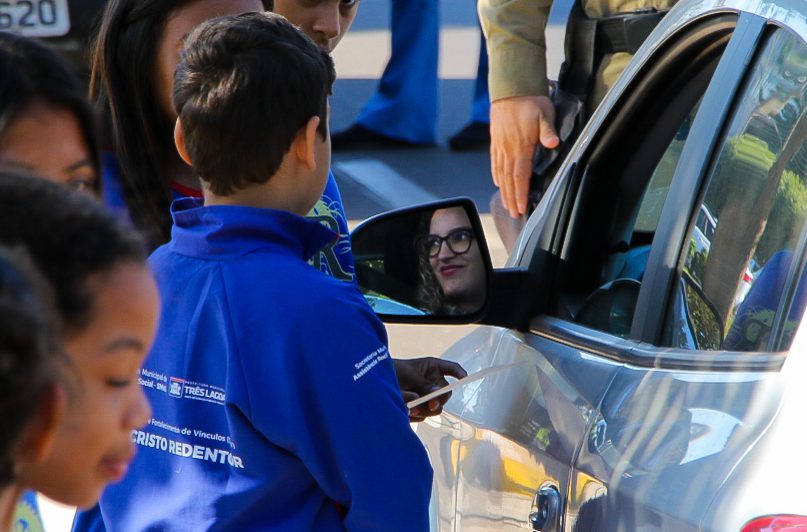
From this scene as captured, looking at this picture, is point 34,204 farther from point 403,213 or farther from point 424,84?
point 424,84

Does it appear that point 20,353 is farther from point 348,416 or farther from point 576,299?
point 576,299

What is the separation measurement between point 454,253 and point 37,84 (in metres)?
0.88

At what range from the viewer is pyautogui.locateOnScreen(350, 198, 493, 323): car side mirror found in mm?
2385

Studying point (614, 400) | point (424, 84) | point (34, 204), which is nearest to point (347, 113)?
point (424, 84)

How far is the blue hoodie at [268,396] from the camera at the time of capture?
173 centimetres

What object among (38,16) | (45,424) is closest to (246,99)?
(45,424)

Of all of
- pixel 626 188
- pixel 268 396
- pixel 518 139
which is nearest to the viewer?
pixel 268 396

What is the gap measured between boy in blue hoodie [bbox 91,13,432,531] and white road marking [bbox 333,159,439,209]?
5.57 m

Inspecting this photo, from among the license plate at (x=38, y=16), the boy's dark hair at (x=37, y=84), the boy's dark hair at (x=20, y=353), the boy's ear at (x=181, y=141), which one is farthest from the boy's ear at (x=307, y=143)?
the license plate at (x=38, y=16)

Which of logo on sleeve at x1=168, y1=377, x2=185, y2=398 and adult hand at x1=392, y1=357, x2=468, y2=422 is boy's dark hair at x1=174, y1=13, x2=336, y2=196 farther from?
adult hand at x1=392, y1=357, x2=468, y2=422

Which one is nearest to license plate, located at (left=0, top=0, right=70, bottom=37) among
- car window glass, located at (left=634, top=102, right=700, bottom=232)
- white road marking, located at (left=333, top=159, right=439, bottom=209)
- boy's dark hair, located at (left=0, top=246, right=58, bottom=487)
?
white road marking, located at (left=333, top=159, right=439, bottom=209)

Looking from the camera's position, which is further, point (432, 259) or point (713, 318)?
point (432, 259)

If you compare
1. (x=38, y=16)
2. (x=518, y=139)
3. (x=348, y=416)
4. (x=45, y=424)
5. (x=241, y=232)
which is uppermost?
(x=45, y=424)

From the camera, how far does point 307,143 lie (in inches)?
73.9
